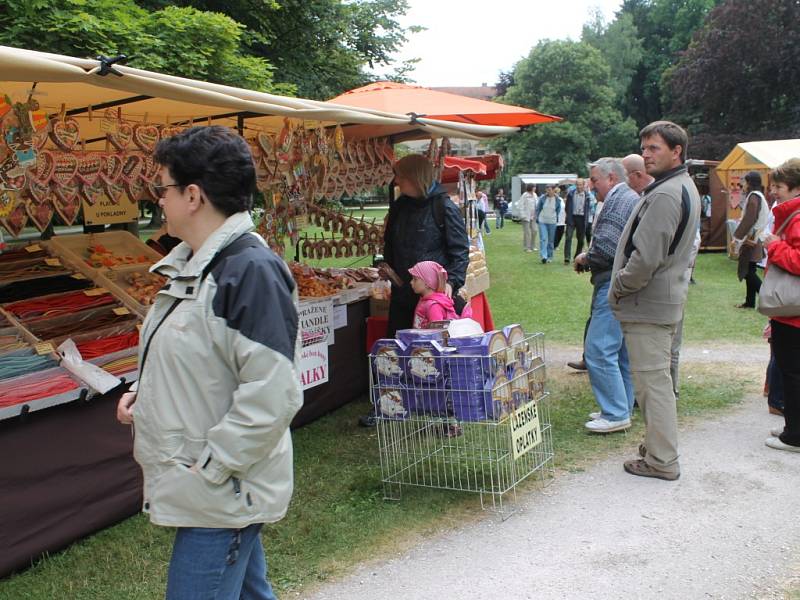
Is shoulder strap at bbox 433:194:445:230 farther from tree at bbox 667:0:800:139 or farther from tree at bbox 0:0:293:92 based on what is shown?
tree at bbox 667:0:800:139

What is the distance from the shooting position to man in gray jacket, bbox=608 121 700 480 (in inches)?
169

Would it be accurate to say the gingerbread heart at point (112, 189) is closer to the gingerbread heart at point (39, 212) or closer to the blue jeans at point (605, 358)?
the gingerbread heart at point (39, 212)

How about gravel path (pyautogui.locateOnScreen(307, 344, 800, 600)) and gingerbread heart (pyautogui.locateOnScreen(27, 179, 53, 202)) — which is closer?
gravel path (pyautogui.locateOnScreen(307, 344, 800, 600))

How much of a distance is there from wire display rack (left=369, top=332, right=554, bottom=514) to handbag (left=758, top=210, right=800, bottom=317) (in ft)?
5.23

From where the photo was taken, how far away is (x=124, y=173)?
470cm

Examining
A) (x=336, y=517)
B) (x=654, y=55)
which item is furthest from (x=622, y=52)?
(x=336, y=517)

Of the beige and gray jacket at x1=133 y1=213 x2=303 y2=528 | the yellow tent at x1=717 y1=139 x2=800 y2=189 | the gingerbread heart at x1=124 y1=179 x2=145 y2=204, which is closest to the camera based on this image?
the beige and gray jacket at x1=133 y1=213 x2=303 y2=528

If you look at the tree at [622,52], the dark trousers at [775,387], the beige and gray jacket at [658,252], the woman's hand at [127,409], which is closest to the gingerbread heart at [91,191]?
the woman's hand at [127,409]

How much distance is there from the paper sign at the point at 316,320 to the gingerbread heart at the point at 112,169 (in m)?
1.58

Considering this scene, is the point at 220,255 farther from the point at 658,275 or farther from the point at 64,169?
the point at 658,275

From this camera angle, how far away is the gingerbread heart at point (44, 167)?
4156 millimetres

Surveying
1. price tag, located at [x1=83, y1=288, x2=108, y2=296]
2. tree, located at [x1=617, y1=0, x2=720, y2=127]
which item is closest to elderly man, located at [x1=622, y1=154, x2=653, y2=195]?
price tag, located at [x1=83, y1=288, x2=108, y2=296]

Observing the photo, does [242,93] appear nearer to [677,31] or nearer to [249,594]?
[249,594]

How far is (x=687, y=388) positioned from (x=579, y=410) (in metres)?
1.26
